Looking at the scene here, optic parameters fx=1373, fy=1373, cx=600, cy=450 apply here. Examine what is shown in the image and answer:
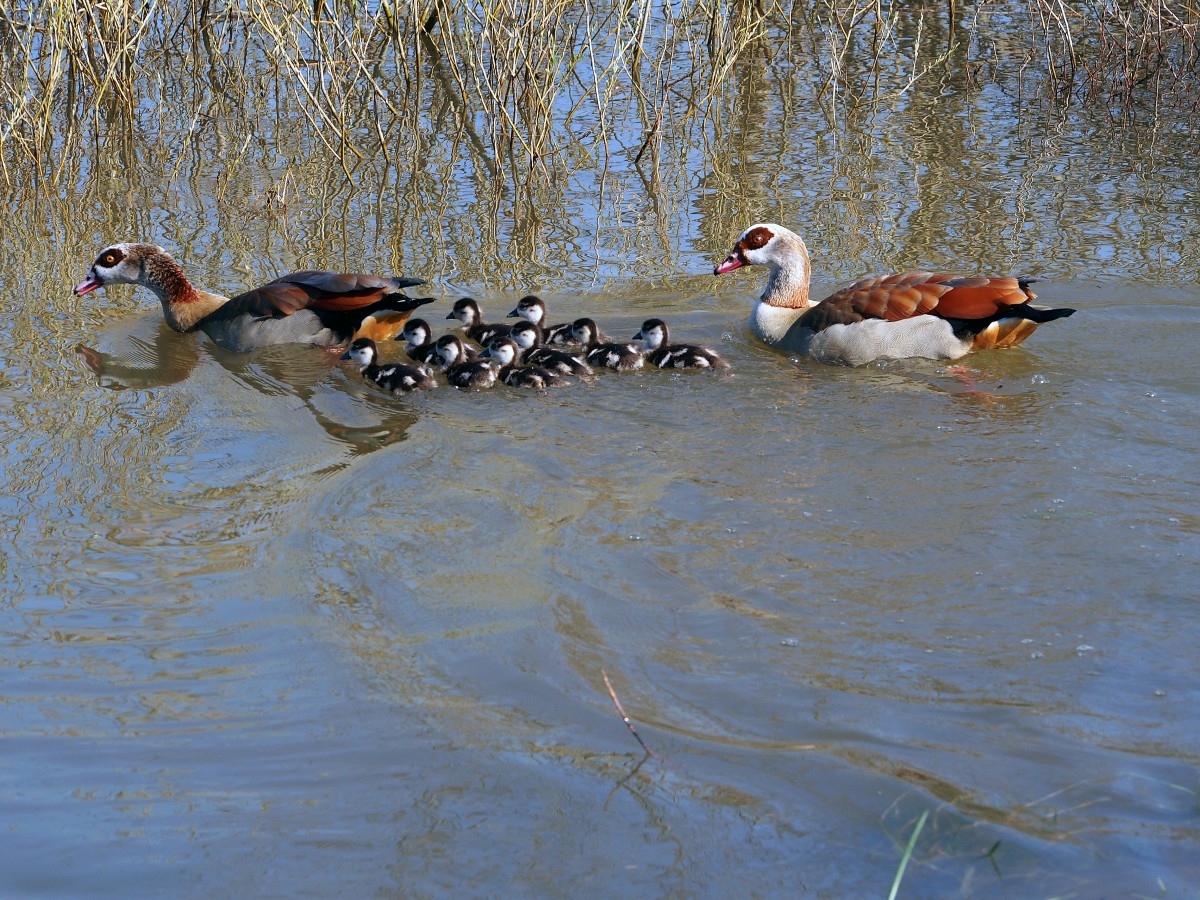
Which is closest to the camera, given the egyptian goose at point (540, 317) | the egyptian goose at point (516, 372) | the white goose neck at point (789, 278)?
the egyptian goose at point (516, 372)

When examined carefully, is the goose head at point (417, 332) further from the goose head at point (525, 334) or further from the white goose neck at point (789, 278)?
the white goose neck at point (789, 278)

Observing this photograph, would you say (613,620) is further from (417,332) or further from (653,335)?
(417,332)

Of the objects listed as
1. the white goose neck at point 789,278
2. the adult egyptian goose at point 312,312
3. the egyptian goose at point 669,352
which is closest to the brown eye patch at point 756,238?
the white goose neck at point 789,278

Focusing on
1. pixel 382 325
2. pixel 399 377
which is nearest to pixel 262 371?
pixel 382 325

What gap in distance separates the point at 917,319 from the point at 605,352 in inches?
62.9

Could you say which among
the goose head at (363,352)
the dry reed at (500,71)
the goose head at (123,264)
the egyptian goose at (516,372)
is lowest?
the egyptian goose at (516,372)

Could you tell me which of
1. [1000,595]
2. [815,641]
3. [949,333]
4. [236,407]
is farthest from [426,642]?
[949,333]

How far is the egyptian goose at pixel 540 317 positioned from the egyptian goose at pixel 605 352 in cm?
7

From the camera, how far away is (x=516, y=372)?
6.72 meters

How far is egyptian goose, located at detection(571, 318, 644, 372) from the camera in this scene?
6926mm

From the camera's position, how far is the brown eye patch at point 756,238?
7758 millimetres

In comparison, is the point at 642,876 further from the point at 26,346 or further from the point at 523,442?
the point at 26,346

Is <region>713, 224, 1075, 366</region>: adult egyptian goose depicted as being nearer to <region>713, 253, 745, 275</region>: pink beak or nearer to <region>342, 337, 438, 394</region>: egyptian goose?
<region>713, 253, 745, 275</region>: pink beak

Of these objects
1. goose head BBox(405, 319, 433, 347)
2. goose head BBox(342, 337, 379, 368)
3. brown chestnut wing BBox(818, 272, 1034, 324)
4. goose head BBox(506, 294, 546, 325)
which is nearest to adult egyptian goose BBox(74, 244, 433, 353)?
goose head BBox(405, 319, 433, 347)
